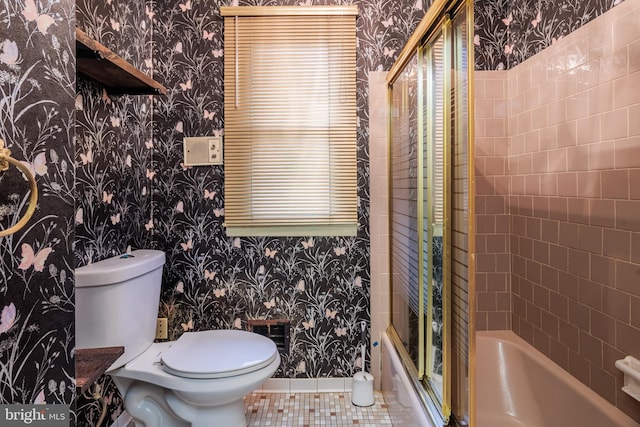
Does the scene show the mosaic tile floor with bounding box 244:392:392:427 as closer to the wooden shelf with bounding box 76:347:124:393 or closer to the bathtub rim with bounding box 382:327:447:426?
the bathtub rim with bounding box 382:327:447:426

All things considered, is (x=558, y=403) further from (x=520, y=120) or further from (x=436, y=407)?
(x=520, y=120)

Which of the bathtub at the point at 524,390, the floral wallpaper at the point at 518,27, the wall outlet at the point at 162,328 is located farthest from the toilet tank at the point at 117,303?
the floral wallpaper at the point at 518,27

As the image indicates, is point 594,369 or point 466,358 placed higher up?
point 466,358

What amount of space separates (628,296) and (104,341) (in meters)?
1.93

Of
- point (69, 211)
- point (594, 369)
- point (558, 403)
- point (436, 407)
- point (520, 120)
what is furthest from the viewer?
point (520, 120)

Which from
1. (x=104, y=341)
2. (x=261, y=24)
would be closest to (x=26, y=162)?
(x=104, y=341)

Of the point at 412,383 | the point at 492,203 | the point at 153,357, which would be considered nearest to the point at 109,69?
the point at 153,357

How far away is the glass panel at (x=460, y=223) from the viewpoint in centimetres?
97

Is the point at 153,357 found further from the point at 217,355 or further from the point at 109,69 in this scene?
the point at 109,69

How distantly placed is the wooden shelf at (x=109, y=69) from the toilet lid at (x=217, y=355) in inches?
45.2

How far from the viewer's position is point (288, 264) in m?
2.05

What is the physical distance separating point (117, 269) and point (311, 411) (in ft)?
3.86

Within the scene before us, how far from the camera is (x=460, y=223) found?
101 cm

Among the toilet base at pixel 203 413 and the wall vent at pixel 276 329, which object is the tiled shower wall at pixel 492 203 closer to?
the wall vent at pixel 276 329
